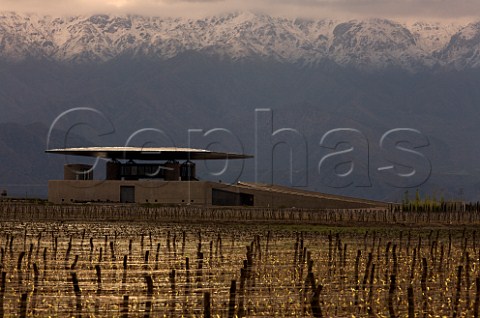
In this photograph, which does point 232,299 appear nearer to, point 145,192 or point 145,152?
point 145,192

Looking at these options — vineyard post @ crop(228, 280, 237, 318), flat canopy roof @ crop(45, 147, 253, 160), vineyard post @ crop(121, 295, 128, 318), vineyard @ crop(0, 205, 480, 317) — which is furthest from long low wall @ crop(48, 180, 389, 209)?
vineyard post @ crop(228, 280, 237, 318)

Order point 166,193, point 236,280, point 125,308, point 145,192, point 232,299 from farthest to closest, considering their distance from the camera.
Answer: point 166,193 → point 145,192 → point 236,280 → point 125,308 → point 232,299

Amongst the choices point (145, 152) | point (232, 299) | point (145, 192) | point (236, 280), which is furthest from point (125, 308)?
point (145, 152)

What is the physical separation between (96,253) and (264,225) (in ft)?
121

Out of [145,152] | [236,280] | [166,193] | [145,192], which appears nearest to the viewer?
[236,280]

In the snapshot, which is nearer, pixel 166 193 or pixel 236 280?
pixel 236 280

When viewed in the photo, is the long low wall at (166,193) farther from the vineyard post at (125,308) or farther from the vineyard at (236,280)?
the vineyard post at (125,308)

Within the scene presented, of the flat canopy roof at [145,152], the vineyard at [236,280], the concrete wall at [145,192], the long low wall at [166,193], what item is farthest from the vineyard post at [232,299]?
the flat canopy roof at [145,152]

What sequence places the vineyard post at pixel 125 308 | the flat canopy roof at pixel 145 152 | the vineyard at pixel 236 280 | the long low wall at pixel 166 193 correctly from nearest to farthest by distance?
the vineyard post at pixel 125 308 < the vineyard at pixel 236 280 < the long low wall at pixel 166 193 < the flat canopy roof at pixel 145 152

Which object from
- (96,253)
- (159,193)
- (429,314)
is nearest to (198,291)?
(429,314)

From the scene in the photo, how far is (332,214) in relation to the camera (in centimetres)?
10006

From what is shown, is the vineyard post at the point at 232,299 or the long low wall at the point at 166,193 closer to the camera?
the vineyard post at the point at 232,299

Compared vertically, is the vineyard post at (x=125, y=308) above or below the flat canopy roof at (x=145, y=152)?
below

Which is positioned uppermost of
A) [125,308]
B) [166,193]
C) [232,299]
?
[166,193]
